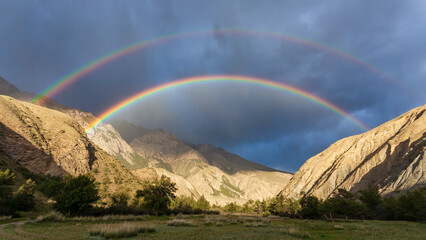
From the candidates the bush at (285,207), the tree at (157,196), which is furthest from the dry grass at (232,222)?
the bush at (285,207)

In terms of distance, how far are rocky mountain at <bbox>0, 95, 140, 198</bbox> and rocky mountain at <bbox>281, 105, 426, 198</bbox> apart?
314 ft

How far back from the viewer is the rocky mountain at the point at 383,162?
314ft

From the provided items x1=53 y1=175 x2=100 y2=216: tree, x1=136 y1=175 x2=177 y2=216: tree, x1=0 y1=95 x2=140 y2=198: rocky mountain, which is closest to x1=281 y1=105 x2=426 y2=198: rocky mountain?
x1=136 y1=175 x2=177 y2=216: tree

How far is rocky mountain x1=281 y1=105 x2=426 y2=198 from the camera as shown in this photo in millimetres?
95750

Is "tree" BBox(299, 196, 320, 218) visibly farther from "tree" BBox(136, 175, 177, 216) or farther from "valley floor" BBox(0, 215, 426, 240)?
"valley floor" BBox(0, 215, 426, 240)

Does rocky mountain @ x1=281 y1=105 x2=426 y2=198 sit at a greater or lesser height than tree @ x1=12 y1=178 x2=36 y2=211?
greater

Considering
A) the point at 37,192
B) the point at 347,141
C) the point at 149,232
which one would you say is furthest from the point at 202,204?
the point at 347,141

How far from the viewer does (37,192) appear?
61719 millimetres

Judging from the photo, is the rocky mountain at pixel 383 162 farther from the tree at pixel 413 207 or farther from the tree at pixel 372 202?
the tree at pixel 413 207

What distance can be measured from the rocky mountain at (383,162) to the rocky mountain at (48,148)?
314 feet

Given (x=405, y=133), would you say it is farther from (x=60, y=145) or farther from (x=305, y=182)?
(x=60, y=145)

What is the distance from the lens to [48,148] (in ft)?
314

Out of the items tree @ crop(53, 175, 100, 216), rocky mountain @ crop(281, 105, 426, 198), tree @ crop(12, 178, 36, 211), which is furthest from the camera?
rocky mountain @ crop(281, 105, 426, 198)

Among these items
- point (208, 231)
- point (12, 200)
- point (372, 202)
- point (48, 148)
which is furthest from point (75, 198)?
point (372, 202)
